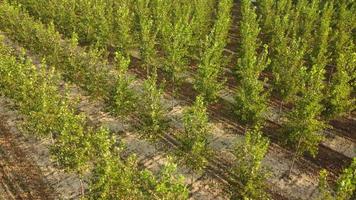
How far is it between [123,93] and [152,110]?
3.49 metres

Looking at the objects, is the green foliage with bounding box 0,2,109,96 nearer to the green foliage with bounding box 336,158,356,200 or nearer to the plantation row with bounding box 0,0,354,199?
the plantation row with bounding box 0,0,354,199

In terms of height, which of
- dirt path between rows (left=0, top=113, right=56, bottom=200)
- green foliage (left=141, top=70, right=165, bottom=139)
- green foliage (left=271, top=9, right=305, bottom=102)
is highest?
green foliage (left=271, top=9, right=305, bottom=102)

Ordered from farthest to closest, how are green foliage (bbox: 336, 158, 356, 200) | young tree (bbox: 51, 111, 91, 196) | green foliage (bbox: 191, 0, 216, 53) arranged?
green foliage (bbox: 191, 0, 216, 53) < young tree (bbox: 51, 111, 91, 196) < green foliage (bbox: 336, 158, 356, 200)

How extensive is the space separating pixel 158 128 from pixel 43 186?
11009 millimetres

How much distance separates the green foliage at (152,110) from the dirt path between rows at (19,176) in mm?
10195

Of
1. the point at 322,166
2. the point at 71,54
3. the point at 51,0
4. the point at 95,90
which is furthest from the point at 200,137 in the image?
the point at 51,0

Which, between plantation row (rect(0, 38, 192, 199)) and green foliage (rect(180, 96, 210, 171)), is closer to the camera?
plantation row (rect(0, 38, 192, 199))

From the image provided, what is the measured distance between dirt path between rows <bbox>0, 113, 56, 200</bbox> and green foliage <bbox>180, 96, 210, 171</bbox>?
37.2 feet

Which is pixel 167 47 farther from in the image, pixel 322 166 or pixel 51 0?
pixel 51 0

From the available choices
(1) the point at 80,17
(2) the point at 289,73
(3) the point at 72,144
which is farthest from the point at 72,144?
(1) the point at 80,17

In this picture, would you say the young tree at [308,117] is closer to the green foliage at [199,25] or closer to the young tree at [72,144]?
the young tree at [72,144]

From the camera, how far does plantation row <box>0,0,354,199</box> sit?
29.6 metres

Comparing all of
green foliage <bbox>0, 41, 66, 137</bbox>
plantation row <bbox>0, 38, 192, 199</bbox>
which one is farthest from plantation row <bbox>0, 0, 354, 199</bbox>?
green foliage <bbox>0, 41, 66, 137</bbox>

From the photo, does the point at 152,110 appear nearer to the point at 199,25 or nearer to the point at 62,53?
the point at 62,53
